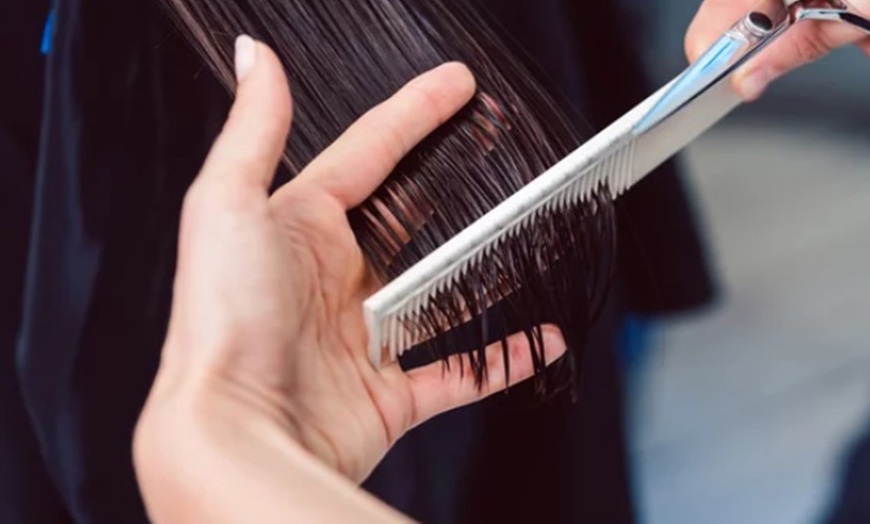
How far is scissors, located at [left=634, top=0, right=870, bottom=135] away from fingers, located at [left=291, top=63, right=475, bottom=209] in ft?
0.44

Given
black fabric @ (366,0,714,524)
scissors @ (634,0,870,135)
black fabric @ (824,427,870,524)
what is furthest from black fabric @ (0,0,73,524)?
black fabric @ (824,427,870,524)

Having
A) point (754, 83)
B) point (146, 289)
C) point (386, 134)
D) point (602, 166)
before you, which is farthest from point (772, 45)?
point (146, 289)

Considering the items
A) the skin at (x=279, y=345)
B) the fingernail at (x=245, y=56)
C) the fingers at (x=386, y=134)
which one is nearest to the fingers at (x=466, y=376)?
the skin at (x=279, y=345)

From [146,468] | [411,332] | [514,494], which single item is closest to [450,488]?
[514,494]

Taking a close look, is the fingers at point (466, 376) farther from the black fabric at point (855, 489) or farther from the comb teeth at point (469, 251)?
the black fabric at point (855, 489)

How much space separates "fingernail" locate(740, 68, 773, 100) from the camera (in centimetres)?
73

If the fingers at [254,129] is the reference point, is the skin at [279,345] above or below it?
below

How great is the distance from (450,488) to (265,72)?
1.26ft

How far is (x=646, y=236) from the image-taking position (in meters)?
0.82

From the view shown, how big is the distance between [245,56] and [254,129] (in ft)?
0.18

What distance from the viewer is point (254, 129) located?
0.60 metres

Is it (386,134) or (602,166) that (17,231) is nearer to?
(386,134)

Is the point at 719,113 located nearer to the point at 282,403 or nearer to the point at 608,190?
the point at 608,190

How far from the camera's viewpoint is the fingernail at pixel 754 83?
729 mm
